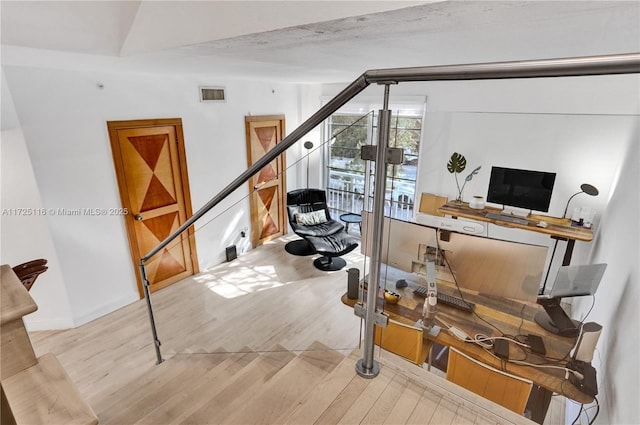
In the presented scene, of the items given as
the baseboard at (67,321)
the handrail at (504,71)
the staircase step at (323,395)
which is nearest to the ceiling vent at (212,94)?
the baseboard at (67,321)

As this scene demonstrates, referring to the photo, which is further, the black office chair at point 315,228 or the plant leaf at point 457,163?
the black office chair at point 315,228

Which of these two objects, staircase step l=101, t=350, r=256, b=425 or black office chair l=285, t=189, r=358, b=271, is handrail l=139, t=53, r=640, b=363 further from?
black office chair l=285, t=189, r=358, b=271

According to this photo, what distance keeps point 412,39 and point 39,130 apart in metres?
3.01

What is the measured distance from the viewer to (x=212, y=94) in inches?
155

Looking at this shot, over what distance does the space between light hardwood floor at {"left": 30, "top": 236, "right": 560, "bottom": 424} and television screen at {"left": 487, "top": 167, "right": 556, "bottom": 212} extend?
0.95 metres

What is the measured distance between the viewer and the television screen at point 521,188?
5.92 feet

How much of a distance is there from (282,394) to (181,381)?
0.98 metres

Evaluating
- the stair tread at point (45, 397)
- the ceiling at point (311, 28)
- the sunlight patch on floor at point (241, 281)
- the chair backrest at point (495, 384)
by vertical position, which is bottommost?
the sunlight patch on floor at point (241, 281)

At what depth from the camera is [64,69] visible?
2.69m

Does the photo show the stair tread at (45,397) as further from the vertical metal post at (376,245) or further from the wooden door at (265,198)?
the wooden door at (265,198)

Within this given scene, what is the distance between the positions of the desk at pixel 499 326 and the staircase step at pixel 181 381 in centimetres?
94

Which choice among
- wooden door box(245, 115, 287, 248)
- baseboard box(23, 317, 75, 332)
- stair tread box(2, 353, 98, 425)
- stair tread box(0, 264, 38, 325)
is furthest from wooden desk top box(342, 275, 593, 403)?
baseboard box(23, 317, 75, 332)

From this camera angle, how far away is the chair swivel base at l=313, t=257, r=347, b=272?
4.14 meters

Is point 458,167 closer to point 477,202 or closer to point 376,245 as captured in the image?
point 477,202
